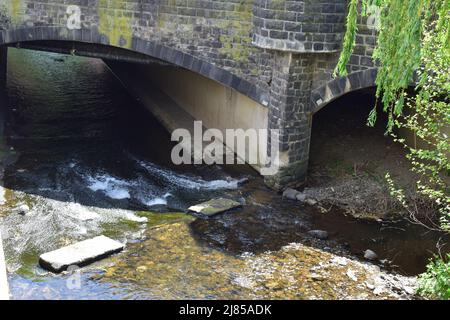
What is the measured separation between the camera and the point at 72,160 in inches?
469

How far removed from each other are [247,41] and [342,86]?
2.07 m

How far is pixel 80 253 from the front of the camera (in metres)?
7.96

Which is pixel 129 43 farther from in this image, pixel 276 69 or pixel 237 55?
pixel 276 69

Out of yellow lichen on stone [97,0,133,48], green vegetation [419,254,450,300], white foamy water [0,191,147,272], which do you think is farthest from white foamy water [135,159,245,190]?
green vegetation [419,254,450,300]

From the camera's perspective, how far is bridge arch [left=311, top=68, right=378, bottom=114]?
9.61m

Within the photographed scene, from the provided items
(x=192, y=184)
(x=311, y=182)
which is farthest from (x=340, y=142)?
(x=192, y=184)

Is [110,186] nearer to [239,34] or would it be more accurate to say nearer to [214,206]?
[214,206]

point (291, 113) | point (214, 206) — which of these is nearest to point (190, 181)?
point (214, 206)

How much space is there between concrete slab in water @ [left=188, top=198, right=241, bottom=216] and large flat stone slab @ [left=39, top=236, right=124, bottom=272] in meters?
1.85

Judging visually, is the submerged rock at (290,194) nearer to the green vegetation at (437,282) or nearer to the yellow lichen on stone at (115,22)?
the green vegetation at (437,282)

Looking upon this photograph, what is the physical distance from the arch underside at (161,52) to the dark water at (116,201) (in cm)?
194

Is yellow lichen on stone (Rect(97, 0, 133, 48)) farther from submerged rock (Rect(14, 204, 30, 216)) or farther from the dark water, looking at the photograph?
submerged rock (Rect(14, 204, 30, 216))

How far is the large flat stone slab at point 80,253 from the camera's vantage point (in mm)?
7648

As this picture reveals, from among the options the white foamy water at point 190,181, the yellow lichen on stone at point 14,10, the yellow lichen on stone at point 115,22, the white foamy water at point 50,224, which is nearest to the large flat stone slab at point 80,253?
the white foamy water at point 50,224
